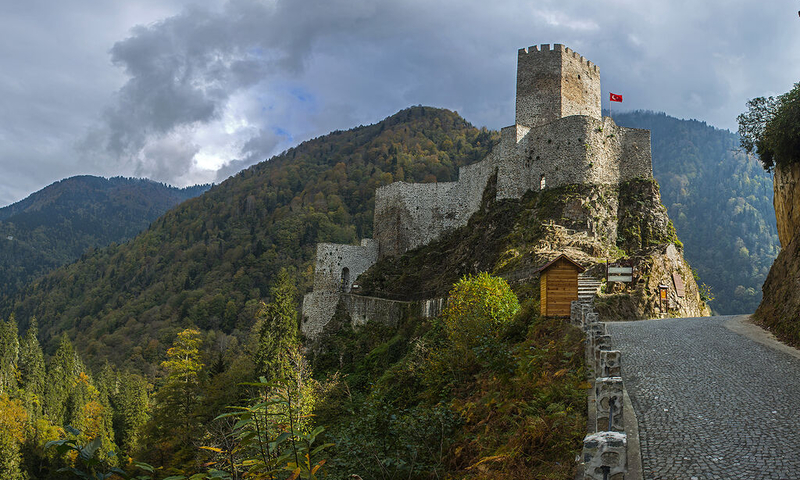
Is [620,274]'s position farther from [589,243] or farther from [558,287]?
[589,243]

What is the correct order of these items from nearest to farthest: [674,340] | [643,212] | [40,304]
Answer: [674,340], [643,212], [40,304]

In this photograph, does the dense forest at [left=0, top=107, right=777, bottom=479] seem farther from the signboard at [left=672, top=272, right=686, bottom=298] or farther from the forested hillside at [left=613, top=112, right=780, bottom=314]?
the signboard at [left=672, top=272, right=686, bottom=298]

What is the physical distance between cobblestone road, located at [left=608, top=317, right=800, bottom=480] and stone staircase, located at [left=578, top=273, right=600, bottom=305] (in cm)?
652

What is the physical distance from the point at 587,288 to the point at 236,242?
96.2 metres

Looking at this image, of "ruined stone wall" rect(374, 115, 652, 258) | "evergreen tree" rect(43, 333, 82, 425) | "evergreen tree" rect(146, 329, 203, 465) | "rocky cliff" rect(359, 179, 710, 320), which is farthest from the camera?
"evergreen tree" rect(43, 333, 82, 425)

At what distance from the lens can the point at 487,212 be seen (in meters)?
34.5

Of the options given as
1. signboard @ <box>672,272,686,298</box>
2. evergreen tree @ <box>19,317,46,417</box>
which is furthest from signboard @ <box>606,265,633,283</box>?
evergreen tree @ <box>19,317,46,417</box>

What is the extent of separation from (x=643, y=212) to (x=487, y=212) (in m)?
8.84

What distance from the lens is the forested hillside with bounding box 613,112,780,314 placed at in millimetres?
69500

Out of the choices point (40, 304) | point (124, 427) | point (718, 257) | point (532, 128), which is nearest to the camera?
point (532, 128)

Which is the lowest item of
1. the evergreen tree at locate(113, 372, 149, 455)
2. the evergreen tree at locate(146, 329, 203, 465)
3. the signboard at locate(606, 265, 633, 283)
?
the evergreen tree at locate(113, 372, 149, 455)

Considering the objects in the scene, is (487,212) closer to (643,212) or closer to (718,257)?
(643,212)

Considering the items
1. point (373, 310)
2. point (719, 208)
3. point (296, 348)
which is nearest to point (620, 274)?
point (373, 310)

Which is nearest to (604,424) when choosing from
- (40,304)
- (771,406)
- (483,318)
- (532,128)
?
(771,406)
